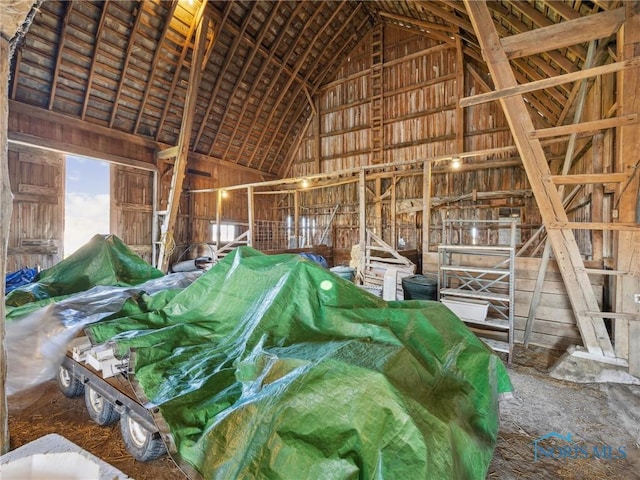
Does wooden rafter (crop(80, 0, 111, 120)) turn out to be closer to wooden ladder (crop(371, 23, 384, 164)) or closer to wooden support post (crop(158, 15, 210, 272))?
wooden support post (crop(158, 15, 210, 272))

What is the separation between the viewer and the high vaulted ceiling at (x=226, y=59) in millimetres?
6777

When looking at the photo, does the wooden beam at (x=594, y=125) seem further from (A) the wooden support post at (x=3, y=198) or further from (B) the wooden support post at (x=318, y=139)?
(B) the wooden support post at (x=318, y=139)

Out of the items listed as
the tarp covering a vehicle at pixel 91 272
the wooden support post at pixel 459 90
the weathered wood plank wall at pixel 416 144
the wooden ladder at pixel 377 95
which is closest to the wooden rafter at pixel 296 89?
the weathered wood plank wall at pixel 416 144

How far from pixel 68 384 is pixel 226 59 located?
987cm

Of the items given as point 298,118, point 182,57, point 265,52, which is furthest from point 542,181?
point 298,118

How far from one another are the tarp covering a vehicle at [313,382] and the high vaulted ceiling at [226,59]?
185 inches

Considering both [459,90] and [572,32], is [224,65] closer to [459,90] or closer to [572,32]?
[459,90]

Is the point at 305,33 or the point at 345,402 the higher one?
the point at 305,33

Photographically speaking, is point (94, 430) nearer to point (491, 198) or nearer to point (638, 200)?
point (638, 200)

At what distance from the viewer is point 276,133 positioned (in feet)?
43.0

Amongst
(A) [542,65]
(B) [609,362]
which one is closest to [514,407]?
(B) [609,362]

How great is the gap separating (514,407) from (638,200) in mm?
2535

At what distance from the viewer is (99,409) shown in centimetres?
275

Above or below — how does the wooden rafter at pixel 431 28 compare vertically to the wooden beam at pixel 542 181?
above
